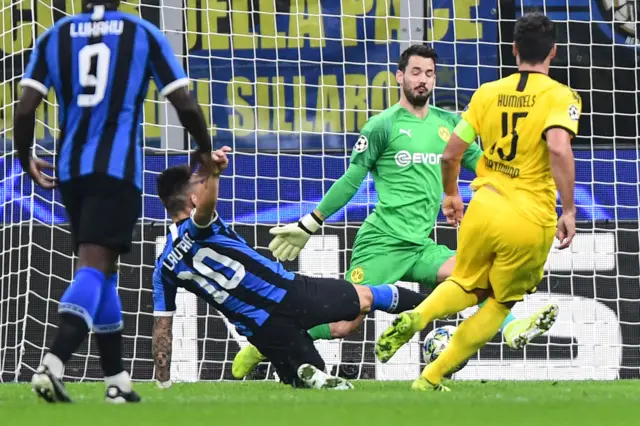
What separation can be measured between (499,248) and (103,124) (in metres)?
1.87

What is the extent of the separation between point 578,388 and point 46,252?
13.1ft

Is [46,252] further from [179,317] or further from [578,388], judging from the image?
[578,388]

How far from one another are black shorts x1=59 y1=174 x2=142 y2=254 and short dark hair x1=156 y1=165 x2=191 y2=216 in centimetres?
143

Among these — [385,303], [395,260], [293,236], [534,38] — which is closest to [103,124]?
[534,38]

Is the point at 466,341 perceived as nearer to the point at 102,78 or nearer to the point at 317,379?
the point at 317,379

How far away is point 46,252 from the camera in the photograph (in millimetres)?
9297

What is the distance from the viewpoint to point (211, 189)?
567 centimetres

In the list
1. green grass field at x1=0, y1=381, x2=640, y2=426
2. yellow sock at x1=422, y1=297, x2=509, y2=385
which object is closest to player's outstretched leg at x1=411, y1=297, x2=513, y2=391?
yellow sock at x1=422, y1=297, x2=509, y2=385

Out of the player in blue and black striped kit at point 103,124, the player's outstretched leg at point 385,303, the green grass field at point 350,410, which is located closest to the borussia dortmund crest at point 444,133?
the player's outstretched leg at point 385,303

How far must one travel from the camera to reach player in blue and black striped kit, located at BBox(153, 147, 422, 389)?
21.1 feet

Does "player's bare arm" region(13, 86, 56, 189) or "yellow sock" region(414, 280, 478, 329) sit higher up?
Answer: "player's bare arm" region(13, 86, 56, 189)

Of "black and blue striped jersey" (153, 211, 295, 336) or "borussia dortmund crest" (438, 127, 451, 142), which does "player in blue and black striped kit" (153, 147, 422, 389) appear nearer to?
"black and blue striped jersey" (153, 211, 295, 336)

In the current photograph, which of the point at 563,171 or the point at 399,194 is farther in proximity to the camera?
the point at 399,194

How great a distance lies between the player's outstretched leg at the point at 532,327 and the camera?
6469mm
